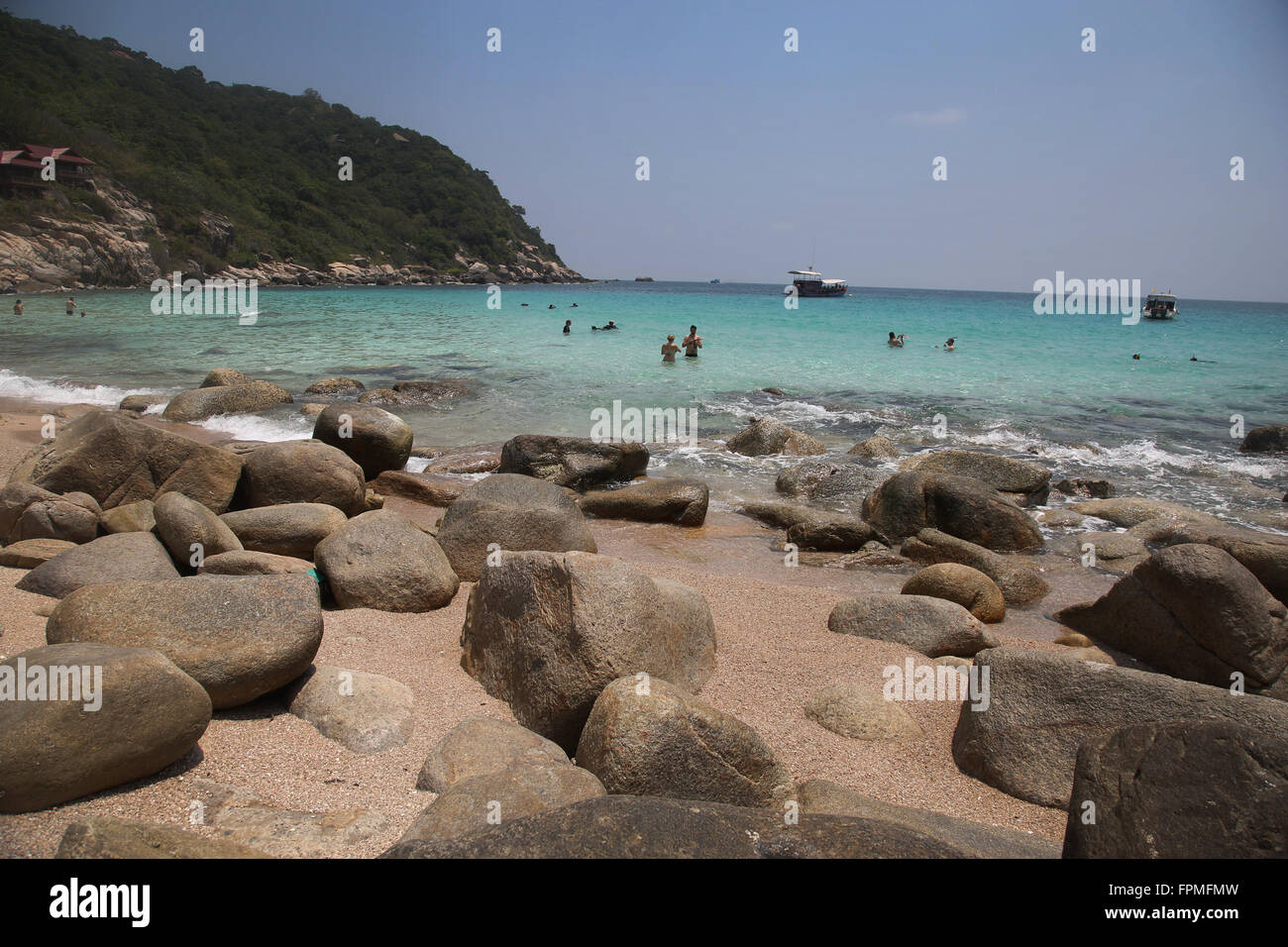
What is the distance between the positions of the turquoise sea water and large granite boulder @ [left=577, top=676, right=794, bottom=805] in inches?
303

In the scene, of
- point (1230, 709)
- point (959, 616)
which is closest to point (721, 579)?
point (959, 616)

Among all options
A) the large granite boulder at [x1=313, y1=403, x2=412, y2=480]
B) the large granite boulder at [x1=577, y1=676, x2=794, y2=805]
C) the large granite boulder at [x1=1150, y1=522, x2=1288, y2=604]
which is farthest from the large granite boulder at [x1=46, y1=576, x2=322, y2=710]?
the large granite boulder at [x1=1150, y1=522, x2=1288, y2=604]

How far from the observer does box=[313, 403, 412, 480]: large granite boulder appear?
31.0 feet

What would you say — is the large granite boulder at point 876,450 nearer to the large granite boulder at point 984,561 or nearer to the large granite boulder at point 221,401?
the large granite boulder at point 984,561

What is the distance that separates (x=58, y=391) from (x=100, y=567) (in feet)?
45.8

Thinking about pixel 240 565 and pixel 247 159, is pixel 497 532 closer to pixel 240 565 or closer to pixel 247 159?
pixel 240 565

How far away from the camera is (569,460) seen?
1006 centimetres

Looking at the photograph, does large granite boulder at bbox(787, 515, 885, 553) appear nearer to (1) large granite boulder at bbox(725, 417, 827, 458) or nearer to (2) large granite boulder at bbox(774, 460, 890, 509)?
(2) large granite boulder at bbox(774, 460, 890, 509)

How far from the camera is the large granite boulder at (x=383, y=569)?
5.09 meters

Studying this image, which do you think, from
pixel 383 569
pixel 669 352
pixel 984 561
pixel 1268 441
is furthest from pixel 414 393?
pixel 1268 441

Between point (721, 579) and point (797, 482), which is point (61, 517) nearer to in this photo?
point (721, 579)

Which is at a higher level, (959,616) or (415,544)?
(415,544)

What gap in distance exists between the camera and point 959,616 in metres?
5.39
